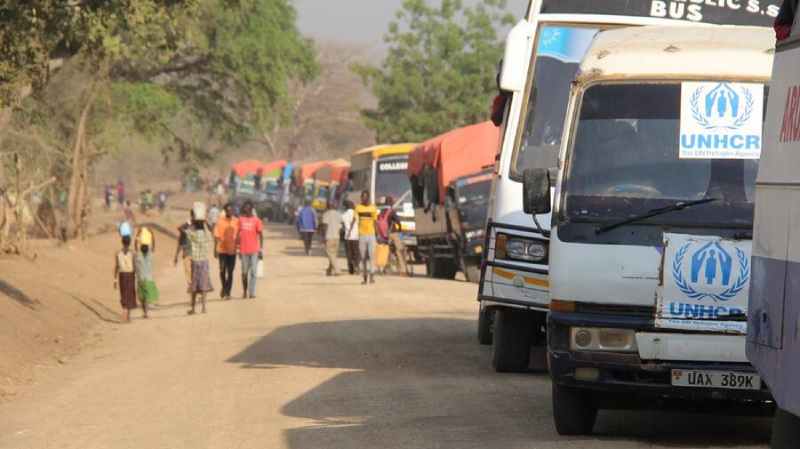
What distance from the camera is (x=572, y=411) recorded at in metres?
9.69

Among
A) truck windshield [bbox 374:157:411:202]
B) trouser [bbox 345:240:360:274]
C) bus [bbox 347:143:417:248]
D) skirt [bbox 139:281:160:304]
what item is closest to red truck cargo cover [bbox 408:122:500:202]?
trouser [bbox 345:240:360:274]

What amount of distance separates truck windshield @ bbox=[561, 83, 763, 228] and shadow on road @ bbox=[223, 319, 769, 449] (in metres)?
1.41

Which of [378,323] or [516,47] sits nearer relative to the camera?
[516,47]

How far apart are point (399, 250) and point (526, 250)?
852 inches

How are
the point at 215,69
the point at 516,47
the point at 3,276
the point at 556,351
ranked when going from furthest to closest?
the point at 215,69 < the point at 3,276 < the point at 516,47 < the point at 556,351

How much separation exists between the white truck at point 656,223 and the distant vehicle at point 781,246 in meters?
2.06

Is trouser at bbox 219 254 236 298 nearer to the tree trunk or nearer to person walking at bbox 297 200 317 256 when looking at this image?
the tree trunk

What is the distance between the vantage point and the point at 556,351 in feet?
30.6

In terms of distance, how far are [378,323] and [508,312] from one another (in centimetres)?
677

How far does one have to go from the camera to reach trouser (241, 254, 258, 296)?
25.7 meters

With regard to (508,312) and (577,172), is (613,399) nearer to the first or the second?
(577,172)

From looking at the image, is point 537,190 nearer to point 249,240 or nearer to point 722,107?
point 722,107

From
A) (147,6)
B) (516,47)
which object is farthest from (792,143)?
(147,6)

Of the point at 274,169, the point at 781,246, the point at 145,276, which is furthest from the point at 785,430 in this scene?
the point at 274,169
